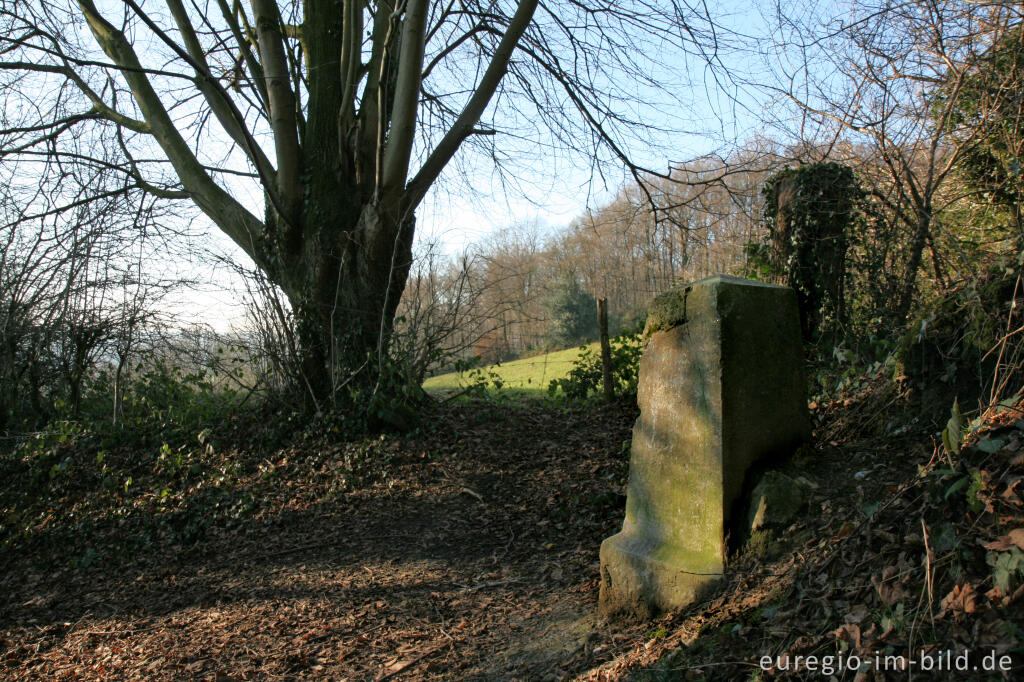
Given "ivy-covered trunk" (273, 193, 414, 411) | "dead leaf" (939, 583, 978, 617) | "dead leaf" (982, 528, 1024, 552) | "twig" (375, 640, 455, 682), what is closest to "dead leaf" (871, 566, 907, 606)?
"dead leaf" (939, 583, 978, 617)

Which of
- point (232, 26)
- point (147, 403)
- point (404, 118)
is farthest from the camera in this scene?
point (147, 403)

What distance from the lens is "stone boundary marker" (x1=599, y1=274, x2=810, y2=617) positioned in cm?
346

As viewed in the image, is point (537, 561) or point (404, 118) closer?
point (537, 561)

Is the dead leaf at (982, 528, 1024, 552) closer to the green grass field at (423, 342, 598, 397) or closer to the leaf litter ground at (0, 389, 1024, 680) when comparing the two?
the leaf litter ground at (0, 389, 1024, 680)

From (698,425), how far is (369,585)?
8.99ft

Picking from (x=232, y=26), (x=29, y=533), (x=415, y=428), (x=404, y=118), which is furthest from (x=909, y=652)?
(x=232, y=26)

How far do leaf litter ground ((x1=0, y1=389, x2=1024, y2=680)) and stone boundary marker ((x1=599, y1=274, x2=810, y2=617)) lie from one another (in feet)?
0.62

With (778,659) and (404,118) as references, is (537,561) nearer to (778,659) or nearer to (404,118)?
(778,659)

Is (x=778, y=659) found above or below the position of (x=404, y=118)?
below

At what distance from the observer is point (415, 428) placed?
7609 millimetres

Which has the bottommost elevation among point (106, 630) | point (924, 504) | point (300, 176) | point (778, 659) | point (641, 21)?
point (106, 630)

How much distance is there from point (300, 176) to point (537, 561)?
5643 mm

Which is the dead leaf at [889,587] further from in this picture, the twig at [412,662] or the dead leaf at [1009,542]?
the twig at [412,662]

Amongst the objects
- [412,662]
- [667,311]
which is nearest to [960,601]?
[667,311]
